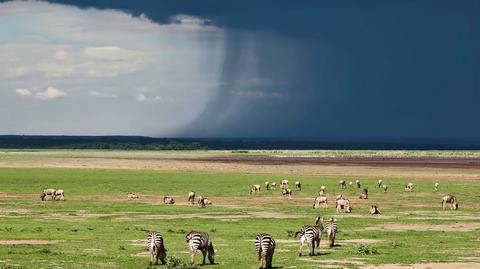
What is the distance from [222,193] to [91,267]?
42.4 m

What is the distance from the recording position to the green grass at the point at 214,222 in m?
32.4

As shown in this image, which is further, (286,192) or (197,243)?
(286,192)

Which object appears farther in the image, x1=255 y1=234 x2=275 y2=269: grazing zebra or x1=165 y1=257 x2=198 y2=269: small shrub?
x1=255 y1=234 x2=275 y2=269: grazing zebra

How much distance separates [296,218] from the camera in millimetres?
50188

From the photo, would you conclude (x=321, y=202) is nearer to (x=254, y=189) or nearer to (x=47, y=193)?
(x=254, y=189)

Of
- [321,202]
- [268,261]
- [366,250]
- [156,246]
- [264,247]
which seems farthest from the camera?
[321,202]

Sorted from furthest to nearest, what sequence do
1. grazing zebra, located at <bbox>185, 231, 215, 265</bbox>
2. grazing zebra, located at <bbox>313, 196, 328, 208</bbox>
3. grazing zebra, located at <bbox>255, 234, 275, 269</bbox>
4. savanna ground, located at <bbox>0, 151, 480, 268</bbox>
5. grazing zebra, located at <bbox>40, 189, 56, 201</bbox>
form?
grazing zebra, located at <bbox>40, 189, 56, 201</bbox>, grazing zebra, located at <bbox>313, 196, 328, 208</bbox>, savanna ground, located at <bbox>0, 151, 480, 268</bbox>, grazing zebra, located at <bbox>185, 231, 215, 265</bbox>, grazing zebra, located at <bbox>255, 234, 275, 269</bbox>

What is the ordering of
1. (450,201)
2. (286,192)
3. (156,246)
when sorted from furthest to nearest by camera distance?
(286,192), (450,201), (156,246)

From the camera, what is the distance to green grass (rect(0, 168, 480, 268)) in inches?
1275

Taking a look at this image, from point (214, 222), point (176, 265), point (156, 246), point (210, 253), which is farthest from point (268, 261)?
point (214, 222)

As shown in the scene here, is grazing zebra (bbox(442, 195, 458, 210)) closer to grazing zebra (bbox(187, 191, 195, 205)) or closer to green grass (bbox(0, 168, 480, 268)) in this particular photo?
green grass (bbox(0, 168, 480, 268))

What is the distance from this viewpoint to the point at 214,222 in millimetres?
47125

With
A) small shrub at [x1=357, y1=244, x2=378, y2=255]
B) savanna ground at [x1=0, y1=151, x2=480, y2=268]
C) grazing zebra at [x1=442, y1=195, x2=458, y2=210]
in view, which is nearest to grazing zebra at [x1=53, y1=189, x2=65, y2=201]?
savanna ground at [x1=0, y1=151, x2=480, y2=268]

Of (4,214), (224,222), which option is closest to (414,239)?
(224,222)
